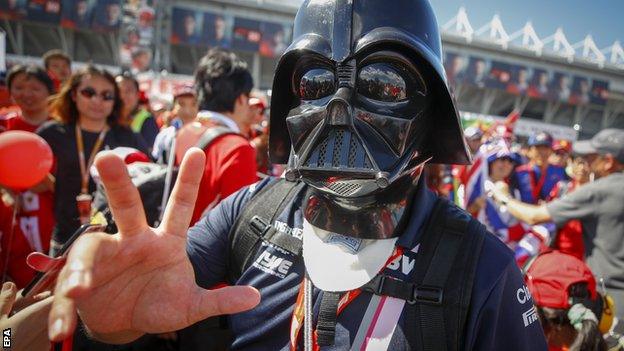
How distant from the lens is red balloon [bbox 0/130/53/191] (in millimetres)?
2096

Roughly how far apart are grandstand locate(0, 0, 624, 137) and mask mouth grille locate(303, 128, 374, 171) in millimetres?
25841

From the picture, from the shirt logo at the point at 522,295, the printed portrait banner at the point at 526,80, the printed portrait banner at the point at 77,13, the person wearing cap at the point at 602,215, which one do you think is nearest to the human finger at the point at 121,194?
the shirt logo at the point at 522,295

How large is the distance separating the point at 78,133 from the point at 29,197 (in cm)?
54

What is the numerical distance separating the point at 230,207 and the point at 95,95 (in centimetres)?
224

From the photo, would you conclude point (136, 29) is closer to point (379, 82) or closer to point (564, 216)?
point (564, 216)

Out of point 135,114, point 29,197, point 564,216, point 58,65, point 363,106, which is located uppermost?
point 58,65

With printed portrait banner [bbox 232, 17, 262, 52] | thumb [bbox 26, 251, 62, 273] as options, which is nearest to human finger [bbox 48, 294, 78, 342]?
thumb [bbox 26, 251, 62, 273]

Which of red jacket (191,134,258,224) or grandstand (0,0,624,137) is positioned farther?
grandstand (0,0,624,137)

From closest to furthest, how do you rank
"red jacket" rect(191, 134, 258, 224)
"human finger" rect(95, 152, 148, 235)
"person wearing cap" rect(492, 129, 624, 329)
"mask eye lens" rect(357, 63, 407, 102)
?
"human finger" rect(95, 152, 148, 235)
"mask eye lens" rect(357, 63, 407, 102)
"red jacket" rect(191, 134, 258, 224)
"person wearing cap" rect(492, 129, 624, 329)

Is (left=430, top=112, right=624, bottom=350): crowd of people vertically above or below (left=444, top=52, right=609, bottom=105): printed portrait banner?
below

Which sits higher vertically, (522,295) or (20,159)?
(20,159)

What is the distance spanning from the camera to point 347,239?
4.34 feet

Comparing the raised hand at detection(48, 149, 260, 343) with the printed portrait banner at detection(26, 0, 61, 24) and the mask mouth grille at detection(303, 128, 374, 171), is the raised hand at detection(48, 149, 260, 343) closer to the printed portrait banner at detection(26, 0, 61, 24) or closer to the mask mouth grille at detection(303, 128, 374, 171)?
the mask mouth grille at detection(303, 128, 374, 171)

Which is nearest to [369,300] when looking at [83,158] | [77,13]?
[83,158]
